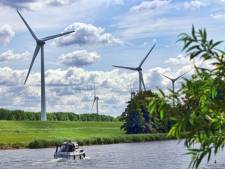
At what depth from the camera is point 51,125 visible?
196 metres

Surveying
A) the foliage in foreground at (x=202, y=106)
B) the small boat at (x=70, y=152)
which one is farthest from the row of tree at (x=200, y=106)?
the small boat at (x=70, y=152)

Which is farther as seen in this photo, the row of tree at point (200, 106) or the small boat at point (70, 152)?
the small boat at point (70, 152)

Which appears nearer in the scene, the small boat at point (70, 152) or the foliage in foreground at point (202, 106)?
the foliage in foreground at point (202, 106)

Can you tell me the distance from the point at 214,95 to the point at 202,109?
28cm

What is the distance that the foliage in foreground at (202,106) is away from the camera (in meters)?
7.73

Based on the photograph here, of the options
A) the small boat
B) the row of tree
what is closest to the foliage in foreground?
the row of tree

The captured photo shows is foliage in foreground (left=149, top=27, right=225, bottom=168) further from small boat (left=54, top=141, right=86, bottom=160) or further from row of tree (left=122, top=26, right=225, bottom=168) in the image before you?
small boat (left=54, top=141, right=86, bottom=160)

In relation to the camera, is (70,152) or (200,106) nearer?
(200,106)

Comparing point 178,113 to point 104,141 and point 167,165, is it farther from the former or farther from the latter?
point 104,141

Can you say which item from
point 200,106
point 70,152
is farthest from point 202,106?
point 70,152

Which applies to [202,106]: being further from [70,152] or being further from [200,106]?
[70,152]

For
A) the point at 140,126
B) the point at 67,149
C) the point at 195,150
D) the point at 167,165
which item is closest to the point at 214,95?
the point at 195,150

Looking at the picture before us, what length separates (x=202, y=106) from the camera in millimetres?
7957

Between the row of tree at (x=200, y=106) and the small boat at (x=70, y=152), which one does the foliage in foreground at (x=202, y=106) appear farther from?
the small boat at (x=70, y=152)
